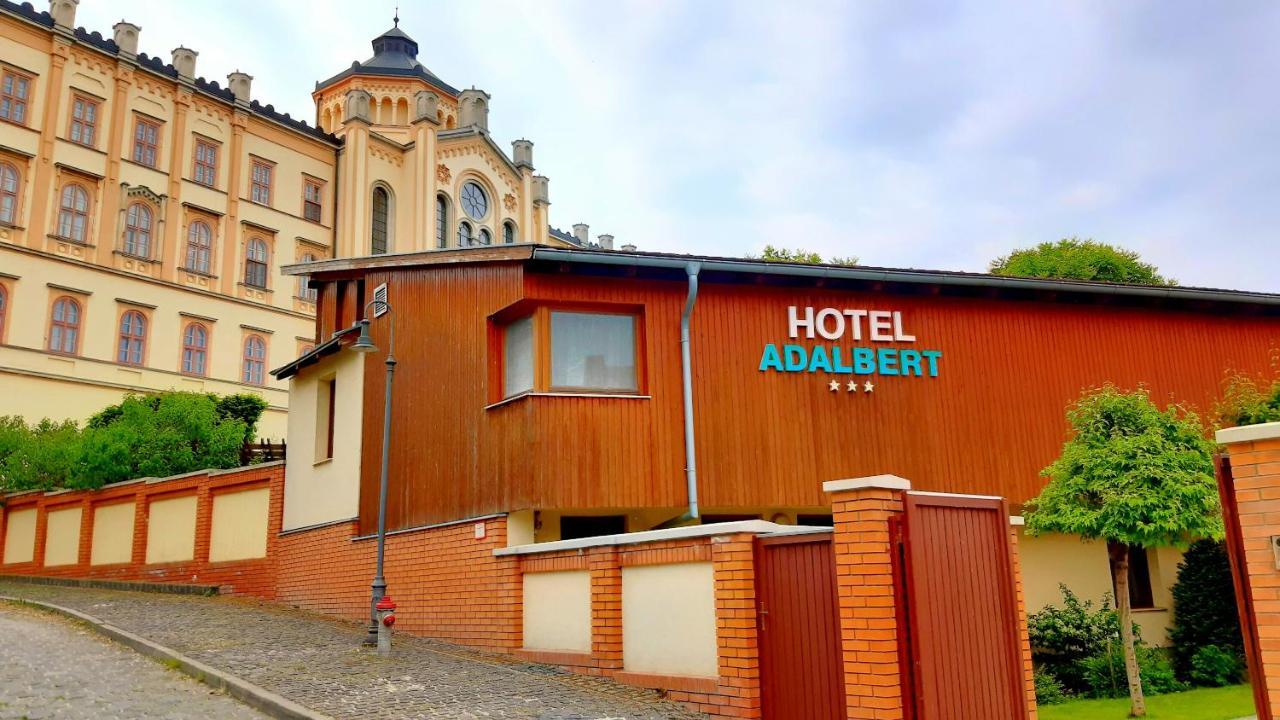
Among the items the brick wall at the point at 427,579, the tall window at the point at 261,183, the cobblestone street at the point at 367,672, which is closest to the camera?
the cobblestone street at the point at 367,672

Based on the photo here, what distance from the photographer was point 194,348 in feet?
130

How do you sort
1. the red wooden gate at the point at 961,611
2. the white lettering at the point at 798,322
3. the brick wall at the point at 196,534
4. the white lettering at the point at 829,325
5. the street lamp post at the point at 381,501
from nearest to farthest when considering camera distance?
the red wooden gate at the point at 961,611
the street lamp post at the point at 381,501
the white lettering at the point at 798,322
the white lettering at the point at 829,325
the brick wall at the point at 196,534

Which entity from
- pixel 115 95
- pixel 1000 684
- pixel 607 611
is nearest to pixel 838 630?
pixel 1000 684

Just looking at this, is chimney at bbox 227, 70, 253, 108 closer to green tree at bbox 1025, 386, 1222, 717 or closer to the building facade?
the building facade

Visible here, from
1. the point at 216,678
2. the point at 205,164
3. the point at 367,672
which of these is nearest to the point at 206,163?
the point at 205,164

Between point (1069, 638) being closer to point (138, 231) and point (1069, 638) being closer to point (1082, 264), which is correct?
point (1082, 264)

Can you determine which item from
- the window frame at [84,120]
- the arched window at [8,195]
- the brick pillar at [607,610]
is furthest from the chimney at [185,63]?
the brick pillar at [607,610]

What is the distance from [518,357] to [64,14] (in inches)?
1275

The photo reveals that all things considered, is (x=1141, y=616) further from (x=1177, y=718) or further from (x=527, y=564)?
(x=527, y=564)

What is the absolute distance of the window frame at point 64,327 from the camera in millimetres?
35406

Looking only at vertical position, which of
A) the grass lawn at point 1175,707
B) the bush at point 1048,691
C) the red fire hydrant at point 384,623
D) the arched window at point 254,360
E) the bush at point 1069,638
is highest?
the arched window at point 254,360

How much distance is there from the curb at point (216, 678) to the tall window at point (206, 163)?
29.4 meters

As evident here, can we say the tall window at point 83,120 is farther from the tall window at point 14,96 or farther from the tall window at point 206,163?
the tall window at point 206,163

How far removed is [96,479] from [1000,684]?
20736 mm
